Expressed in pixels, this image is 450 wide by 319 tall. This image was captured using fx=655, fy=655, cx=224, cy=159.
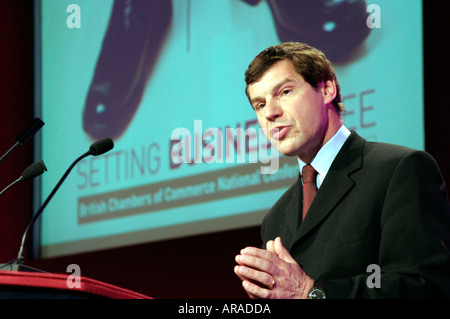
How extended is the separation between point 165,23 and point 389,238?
129 inches

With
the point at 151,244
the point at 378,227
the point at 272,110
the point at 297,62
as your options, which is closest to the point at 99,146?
the point at 272,110

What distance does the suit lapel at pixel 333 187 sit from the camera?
196 cm

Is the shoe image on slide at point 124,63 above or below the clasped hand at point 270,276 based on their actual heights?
above

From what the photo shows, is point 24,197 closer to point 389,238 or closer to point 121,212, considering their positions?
point 121,212

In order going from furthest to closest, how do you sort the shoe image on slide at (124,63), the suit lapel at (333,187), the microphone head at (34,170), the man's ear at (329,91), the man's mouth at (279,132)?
1. the shoe image on slide at (124,63)
2. the microphone head at (34,170)
3. the man's ear at (329,91)
4. the man's mouth at (279,132)
5. the suit lapel at (333,187)

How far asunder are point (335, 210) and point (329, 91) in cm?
44

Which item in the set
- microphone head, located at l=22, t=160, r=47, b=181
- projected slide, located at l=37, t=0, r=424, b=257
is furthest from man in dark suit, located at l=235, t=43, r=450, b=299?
projected slide, located at l=37, t=0, r=424, b=257

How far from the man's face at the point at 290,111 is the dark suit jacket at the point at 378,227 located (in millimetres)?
110

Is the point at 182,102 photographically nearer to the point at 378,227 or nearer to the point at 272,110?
the point at 272,110

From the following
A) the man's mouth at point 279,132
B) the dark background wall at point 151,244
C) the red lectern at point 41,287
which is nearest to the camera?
the red lectern at point 41,287

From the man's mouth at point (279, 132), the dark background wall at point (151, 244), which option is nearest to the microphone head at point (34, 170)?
the man's mouth at point (279, 132)

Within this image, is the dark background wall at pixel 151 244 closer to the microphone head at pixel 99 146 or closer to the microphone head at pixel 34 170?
the microphone head at pixel 99 146

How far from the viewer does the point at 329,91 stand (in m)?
2.18

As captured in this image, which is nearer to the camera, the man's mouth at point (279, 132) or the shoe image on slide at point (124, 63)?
the man's mouth at point (279, 132)
